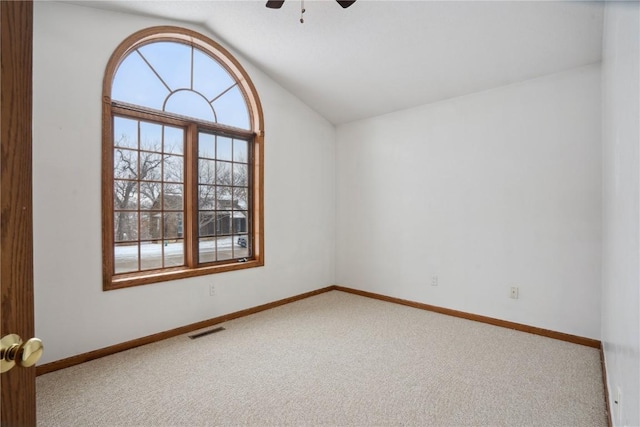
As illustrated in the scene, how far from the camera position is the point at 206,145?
3.54m

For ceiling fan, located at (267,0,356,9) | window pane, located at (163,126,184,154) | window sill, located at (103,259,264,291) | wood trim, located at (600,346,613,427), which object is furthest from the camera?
window pane, located at (163,126,184,154)

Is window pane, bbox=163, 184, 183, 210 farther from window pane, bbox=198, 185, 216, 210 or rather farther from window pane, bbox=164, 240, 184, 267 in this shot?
window pane, bbox=164, 240, 184, 267

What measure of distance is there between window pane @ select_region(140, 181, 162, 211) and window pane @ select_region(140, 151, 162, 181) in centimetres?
6

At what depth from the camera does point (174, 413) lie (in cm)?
193

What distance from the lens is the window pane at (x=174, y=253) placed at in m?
3.27

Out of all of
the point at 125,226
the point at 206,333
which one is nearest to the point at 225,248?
the point at 206,333

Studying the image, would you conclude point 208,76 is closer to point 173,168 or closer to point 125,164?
point 173,168

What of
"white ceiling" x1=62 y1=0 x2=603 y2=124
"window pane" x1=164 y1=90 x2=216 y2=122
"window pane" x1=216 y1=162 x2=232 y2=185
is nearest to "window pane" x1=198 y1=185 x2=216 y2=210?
"window pane" x1=216 y1=162 x2=232 y2=185

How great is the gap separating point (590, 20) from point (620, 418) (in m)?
2.59

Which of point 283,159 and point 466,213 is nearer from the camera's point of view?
point 466,213

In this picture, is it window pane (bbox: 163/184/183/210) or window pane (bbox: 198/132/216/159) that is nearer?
window pane (bbox: 163/184/183/210)

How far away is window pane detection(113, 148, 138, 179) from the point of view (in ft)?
9.53

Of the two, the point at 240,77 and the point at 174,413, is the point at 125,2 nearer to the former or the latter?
the point at 240,77

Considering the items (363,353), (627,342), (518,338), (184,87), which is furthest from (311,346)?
(184,87)
